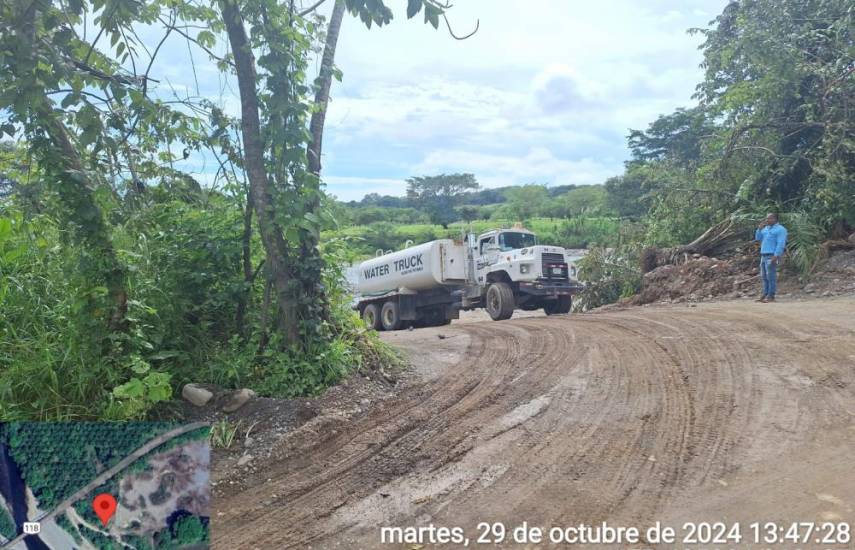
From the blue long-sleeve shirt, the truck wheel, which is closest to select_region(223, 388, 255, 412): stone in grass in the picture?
the blue long-sleeve shirt

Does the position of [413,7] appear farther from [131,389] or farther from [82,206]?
[131,389]

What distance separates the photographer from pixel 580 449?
16.0 ft

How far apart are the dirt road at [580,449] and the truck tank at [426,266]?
9471 mm

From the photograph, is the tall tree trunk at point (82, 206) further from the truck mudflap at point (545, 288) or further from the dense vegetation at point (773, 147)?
the dense vegetation at point (773, 147)

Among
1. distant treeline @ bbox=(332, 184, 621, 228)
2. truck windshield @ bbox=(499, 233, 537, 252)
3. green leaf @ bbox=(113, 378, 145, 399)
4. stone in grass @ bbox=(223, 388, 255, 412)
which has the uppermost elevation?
distant treeline @ bbox=(332, 184, 621, 228)

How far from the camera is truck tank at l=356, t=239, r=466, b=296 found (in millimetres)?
17266

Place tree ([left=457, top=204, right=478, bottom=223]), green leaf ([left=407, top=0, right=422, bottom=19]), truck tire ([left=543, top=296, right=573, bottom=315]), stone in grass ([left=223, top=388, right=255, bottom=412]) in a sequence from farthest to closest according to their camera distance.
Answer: tree ([left=457, top=204, right=478, bottom=223]) < truck tire ([left=543, top=296, right=573, bottom=315]) < stone in grass ([left=223, top=388, right=255, bottom=412]) < green leaf ([left=407, top=0, right=422, bottom=19])

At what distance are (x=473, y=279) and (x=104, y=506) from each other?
594 inches

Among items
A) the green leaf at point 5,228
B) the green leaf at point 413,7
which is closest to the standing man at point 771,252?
the green leaf at point 413,7

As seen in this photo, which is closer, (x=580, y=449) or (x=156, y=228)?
(x=580, y=449)

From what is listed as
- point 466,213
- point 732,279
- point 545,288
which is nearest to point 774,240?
point 732,279

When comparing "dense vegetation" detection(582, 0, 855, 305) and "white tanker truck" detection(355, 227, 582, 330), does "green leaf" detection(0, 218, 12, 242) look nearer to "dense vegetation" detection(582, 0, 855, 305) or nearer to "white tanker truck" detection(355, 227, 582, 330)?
"white tanker truck" detection(355, 227, 582, 330)

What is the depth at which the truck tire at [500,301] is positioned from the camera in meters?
16.0

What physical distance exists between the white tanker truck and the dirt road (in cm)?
843
